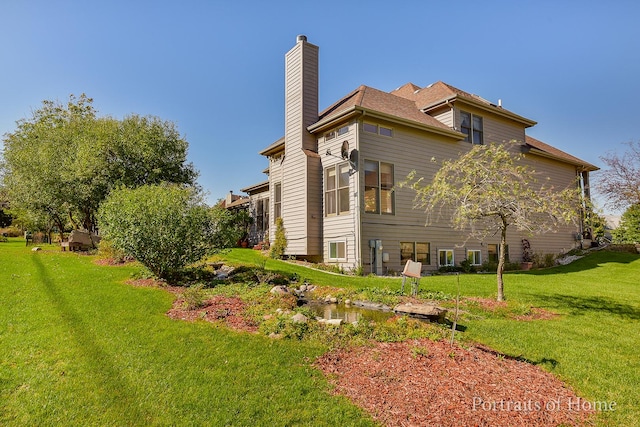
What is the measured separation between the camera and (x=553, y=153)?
2030cm

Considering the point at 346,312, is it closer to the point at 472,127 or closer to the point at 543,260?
the point at 472,127

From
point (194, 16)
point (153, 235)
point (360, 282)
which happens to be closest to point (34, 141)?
point (194, 16)

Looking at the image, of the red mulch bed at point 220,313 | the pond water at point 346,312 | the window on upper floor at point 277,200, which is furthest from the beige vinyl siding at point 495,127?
the red mulch bed at point 220,313

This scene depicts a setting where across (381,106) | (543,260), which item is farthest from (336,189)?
(543,260)

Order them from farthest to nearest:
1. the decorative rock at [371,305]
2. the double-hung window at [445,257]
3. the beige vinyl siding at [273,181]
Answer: the beige vinyl siding at [273,181]
the double-hung window at [445,257]
the decorative rock at [371,305]

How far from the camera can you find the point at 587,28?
10.8 meters

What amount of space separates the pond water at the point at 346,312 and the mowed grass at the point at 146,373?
1826 millimetres

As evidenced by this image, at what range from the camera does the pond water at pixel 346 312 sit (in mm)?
6473

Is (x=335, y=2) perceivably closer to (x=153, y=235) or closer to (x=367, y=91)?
(x=367, y=91)

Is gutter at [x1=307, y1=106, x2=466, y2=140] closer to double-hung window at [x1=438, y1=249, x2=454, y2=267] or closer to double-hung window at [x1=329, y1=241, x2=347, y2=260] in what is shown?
double-hung window at [x1=329, y1=241, x2=347, y2=260]

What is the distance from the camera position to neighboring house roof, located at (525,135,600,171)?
1900cm

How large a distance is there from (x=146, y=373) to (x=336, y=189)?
1063cm

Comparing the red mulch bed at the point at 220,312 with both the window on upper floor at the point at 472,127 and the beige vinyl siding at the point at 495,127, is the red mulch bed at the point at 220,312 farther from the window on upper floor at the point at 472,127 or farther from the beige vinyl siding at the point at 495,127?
the window on upper floor at the point at 472,127

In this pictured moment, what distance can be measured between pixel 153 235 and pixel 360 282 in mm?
5901
